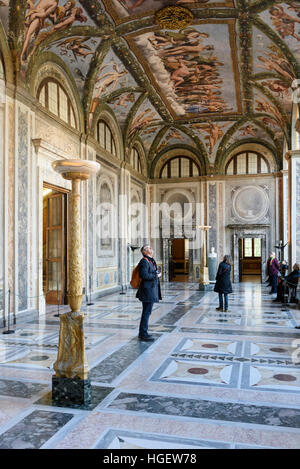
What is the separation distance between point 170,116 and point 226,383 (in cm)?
1568

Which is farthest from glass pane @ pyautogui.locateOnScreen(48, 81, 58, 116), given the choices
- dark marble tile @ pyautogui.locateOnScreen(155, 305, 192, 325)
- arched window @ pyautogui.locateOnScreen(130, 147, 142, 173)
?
arched window @ pyautogui.locateOnScreen(130, 147, 142, 173)

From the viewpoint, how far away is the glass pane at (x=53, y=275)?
13.2m

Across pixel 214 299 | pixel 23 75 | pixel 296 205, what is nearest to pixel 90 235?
pixel 214 299

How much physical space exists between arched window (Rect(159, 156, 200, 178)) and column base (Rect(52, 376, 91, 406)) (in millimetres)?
19138

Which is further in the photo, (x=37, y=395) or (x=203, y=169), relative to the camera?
(x=203, y=169)

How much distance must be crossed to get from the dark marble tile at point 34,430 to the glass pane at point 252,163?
64.4ft

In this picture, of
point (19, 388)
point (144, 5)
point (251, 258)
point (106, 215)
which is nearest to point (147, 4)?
point (144, 5)

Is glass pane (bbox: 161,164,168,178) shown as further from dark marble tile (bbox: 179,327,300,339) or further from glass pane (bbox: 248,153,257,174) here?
dark marble tile (bbox: 179,327,300,339)

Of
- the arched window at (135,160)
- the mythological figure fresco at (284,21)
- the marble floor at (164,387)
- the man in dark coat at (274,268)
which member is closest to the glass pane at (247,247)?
the arched window at (135,160)

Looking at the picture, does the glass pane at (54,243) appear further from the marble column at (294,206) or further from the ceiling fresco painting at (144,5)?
the marble column at (294,206)

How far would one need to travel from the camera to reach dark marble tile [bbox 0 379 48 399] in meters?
4.96

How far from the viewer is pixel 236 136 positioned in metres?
21.2

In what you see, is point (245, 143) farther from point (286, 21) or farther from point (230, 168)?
point (286, 21)

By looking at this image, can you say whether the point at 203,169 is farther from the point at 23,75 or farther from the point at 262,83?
the point at 23,75
